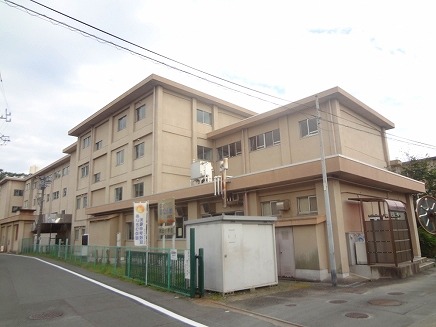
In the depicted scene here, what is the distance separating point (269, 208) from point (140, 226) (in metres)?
6.58

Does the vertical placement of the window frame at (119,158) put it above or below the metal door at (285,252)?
above

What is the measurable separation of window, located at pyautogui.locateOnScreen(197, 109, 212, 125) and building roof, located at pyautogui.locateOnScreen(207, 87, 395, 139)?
3714mm

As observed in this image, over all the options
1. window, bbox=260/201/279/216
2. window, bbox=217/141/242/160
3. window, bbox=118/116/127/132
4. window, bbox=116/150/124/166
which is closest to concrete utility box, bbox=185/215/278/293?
window, bbox=260/201/279/216

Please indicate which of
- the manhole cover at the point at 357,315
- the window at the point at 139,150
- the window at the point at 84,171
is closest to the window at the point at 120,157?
the window at the point at 139,150

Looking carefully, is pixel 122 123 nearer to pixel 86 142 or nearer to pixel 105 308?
pixel 86 142

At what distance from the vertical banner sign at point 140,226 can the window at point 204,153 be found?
13331mm

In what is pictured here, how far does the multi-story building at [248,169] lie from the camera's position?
1462 cm

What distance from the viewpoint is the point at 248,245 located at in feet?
38.0

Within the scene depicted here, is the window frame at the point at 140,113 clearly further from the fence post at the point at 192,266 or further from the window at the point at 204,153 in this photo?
the fence post at the point at 192,266

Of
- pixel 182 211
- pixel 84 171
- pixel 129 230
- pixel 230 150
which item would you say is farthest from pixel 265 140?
pixel 84 171

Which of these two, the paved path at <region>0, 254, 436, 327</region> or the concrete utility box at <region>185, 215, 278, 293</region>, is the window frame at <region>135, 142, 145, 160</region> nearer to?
the paved path at <region>0, 254, 436, 327</region>

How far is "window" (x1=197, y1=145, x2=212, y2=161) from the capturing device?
28.5 metres

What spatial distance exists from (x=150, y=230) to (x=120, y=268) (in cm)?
807

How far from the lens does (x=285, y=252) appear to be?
1473 centimetres
